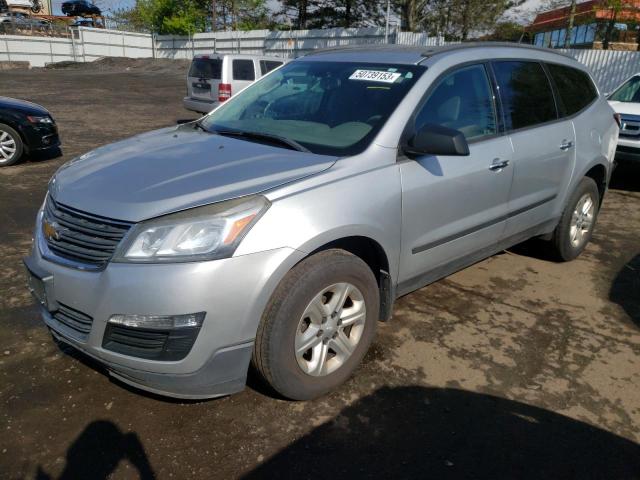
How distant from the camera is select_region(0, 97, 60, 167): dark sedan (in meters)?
7.93

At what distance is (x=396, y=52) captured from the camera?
3564 millimetres

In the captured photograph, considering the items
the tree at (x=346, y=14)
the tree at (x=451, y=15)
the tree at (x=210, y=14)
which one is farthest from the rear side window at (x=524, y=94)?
the tree at (x=210, y=14)

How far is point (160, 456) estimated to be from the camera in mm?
2406

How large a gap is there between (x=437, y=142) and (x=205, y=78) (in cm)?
1098

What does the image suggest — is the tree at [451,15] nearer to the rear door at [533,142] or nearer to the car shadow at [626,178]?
the car shadow at [626,178]

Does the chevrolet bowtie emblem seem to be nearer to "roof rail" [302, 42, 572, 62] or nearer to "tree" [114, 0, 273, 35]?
"roof rail" [302, 42, 572, 62]

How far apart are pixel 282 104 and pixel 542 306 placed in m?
2.43

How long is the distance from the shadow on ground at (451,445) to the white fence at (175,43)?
20.2 metres

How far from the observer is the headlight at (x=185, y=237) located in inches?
90.1

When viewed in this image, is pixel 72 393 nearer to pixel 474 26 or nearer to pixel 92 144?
pixel 92 144

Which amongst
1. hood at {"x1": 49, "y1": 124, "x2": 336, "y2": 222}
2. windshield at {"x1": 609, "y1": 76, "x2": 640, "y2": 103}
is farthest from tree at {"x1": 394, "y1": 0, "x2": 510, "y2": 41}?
hood at {"x1": 49, "y1": 124, "x2": 336, "y2": 222}

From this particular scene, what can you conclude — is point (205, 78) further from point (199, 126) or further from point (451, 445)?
point (451, 445)

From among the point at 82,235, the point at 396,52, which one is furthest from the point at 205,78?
the point at 82,235

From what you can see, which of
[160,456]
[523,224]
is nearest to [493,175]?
[523,224]
